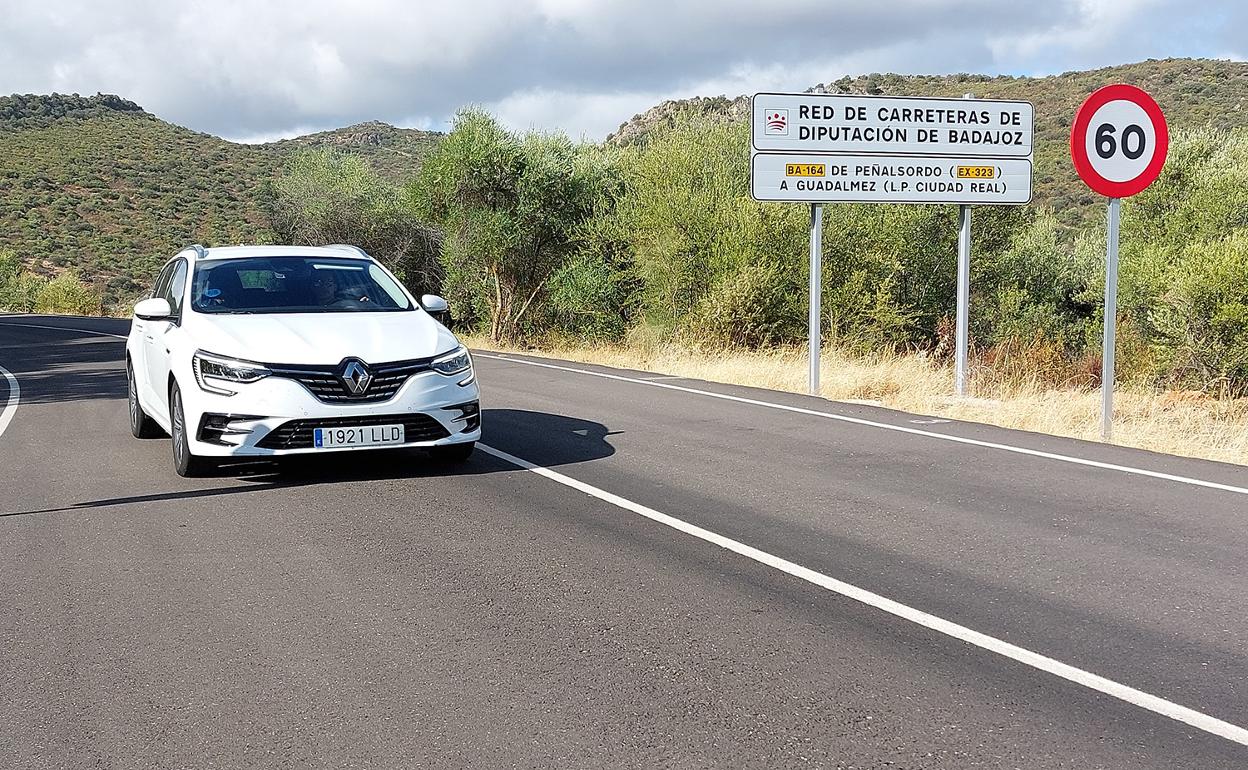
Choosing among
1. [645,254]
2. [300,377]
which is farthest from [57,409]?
[645,254]

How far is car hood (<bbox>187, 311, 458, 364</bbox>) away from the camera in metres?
7.92

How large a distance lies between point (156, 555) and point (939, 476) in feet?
17.4

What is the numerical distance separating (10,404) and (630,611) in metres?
11.3

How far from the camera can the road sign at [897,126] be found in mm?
14789

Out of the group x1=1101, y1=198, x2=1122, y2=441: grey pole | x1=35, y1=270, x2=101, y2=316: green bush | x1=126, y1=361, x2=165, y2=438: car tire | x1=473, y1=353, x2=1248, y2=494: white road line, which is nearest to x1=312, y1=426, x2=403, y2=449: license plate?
x1=126, y1=361, x2=165, y2=438: car tire

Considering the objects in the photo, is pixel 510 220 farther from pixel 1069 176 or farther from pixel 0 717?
pixel 1069 176

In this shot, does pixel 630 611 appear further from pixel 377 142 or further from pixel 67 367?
pixel 377 142

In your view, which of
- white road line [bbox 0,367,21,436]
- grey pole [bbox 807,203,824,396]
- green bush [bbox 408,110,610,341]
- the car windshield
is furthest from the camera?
green bush [bbox 408,110,610,341]

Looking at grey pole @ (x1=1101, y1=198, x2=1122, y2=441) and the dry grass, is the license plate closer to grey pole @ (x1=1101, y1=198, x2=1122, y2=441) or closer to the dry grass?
grey pole @ (x1=1101, y1=198, x2=1122, y2=441)

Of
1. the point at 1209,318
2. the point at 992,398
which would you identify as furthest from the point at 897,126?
the point at 1209,318

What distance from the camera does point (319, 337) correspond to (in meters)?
8.15

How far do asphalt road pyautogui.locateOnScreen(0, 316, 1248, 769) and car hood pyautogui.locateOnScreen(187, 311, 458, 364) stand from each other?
93 centimetres

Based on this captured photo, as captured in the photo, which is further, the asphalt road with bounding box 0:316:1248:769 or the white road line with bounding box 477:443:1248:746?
the white road line with bounding box 477:443:1248:746

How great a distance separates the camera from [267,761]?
12.1 ft
